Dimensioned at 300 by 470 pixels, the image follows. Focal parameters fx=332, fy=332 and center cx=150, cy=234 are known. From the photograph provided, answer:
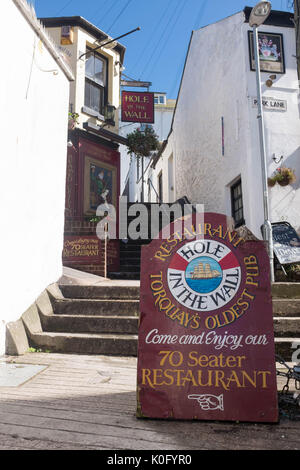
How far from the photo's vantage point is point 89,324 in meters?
4.13

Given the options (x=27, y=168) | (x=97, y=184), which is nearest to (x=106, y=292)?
(x=27, y=168)

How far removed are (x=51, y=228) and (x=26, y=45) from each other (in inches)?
97.2

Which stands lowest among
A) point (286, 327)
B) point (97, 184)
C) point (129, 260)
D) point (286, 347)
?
point (286, 347)

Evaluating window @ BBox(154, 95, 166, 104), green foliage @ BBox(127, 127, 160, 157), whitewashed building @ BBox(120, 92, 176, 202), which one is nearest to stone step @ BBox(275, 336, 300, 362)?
green foliage @ BBox(127, 127, 160, 157)

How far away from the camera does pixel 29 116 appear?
4.36m

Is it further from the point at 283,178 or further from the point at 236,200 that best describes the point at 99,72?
the point at 283,178

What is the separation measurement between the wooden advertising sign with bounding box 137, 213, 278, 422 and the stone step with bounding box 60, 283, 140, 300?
2368 mm

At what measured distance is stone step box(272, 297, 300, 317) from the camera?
4273 millimetres

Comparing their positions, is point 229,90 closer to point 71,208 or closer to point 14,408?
point 71,208

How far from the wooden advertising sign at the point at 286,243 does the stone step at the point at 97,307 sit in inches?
130

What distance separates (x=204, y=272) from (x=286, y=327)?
2164 mm

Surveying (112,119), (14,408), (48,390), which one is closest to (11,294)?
(48,390)

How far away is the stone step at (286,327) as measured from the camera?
386cm

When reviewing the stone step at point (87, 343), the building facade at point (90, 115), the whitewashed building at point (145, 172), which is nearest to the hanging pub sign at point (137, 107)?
the building facade at point (90, 115)
